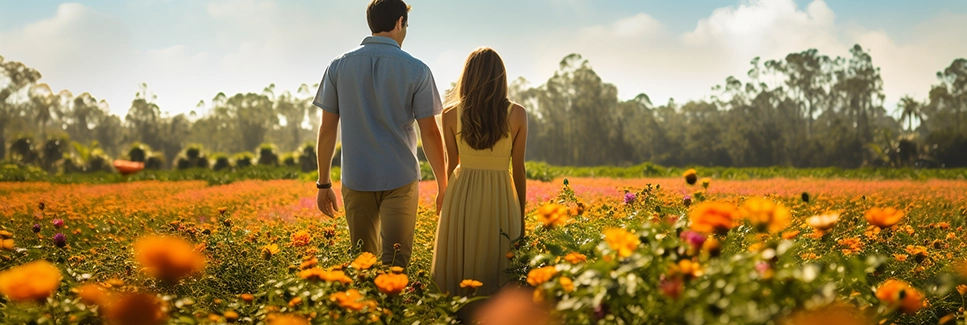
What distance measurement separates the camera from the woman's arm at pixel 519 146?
123 inches

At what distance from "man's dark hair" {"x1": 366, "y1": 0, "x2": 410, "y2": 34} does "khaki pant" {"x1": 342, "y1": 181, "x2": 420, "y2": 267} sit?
80cm

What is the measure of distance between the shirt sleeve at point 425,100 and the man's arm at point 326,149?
461 mm

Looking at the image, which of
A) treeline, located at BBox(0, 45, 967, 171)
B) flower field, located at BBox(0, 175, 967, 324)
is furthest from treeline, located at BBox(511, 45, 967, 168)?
flower field, located at BBox(0, 175, 967, 324)

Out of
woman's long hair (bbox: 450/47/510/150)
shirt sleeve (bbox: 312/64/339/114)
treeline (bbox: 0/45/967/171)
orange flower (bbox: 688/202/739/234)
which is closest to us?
orange flower (bbox: 688/202/739/234)

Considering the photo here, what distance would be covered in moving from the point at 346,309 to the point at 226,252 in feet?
6.10

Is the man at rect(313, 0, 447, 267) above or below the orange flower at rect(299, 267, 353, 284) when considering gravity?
above

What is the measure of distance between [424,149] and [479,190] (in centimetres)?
35

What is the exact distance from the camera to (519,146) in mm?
3160

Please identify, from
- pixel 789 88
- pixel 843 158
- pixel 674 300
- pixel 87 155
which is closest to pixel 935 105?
pixel 789 88

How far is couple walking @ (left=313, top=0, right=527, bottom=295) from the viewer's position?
3.19 meters

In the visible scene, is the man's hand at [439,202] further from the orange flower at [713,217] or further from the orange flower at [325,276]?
the orange flower at [713,217]

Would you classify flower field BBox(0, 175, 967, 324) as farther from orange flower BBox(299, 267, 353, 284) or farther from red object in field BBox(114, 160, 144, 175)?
red object in field BBox(114, 160, 144, 175)

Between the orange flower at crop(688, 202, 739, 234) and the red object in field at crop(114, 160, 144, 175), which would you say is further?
the red object in field at crop(114, 160, 144, 175)

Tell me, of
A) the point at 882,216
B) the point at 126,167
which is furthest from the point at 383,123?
the point at 882,216
